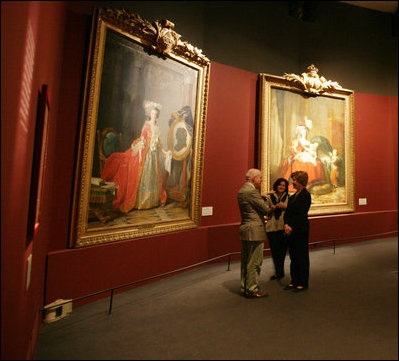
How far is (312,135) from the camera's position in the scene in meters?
6.47

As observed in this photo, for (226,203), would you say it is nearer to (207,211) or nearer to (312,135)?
(207,211)

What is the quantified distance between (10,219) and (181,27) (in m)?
4.58

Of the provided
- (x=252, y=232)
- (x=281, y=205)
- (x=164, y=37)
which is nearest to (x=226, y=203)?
(x=281, y=205)

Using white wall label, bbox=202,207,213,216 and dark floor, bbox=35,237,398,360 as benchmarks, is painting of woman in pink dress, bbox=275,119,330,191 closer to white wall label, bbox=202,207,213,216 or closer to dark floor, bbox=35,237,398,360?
white wall label, bbox=202,207,213,216

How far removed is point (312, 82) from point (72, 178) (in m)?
5.62

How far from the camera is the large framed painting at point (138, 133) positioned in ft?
11.3

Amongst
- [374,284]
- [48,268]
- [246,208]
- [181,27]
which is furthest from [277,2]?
[48,268]

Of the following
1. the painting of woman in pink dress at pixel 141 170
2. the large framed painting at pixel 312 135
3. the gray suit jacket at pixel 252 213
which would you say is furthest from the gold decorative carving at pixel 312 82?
the gray suit jacket at pixel 252 213

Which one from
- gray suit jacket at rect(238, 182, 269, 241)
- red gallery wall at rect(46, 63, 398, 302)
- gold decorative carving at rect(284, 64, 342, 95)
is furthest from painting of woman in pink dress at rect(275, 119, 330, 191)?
gray suit jacket at rect(238, 182, 269, 241)

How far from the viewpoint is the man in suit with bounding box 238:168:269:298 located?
341 centimetres

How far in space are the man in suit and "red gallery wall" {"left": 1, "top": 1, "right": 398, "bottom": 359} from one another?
55.4 inches

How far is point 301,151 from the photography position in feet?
20.7

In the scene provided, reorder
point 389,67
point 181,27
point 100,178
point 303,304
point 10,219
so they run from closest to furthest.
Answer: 1. point 10,219
2. point 303,304
3. point 100,178
4. point 181,27
5. point 389,67

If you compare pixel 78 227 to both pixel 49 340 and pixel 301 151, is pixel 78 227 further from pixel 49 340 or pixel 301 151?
pixel 301 151
